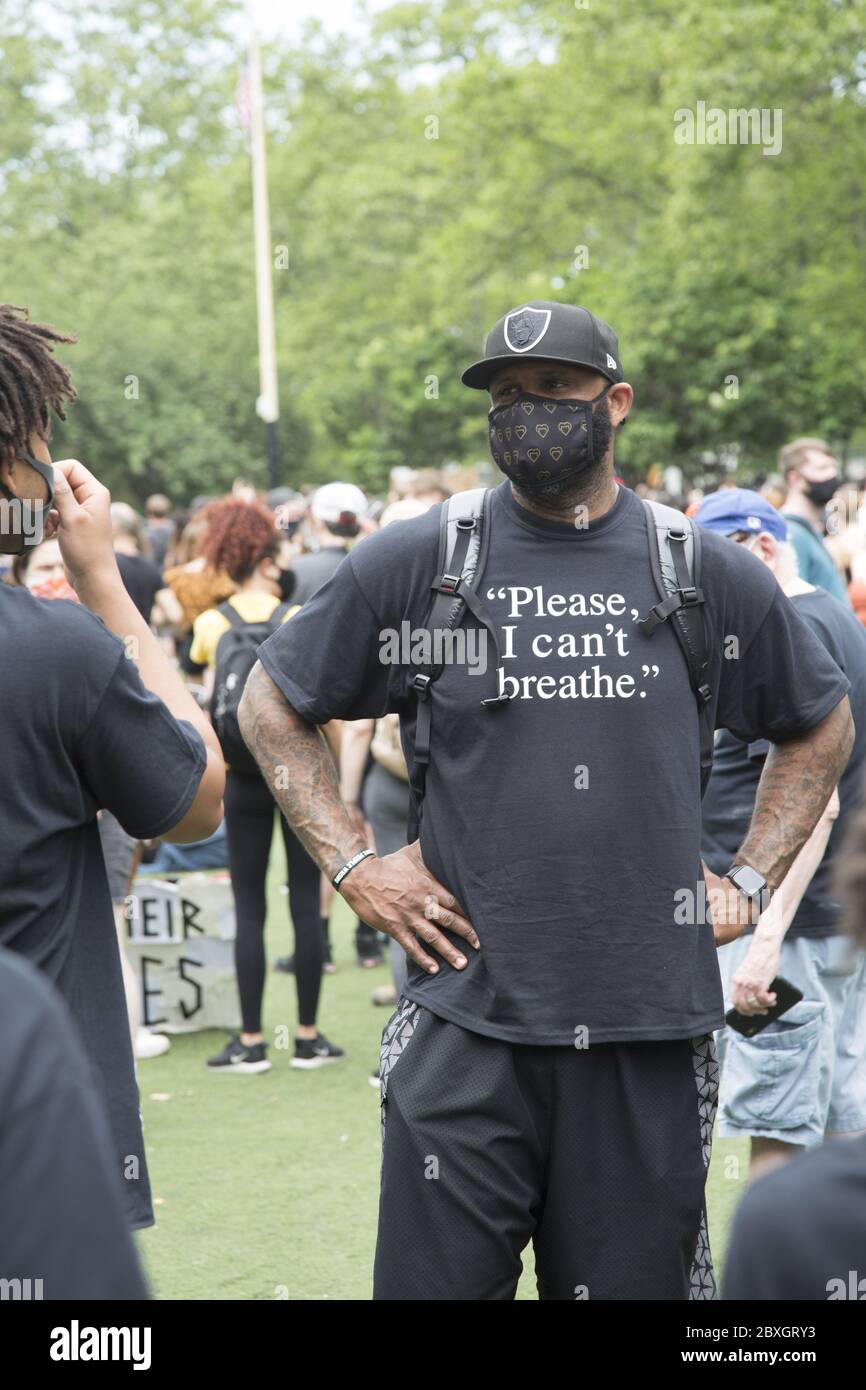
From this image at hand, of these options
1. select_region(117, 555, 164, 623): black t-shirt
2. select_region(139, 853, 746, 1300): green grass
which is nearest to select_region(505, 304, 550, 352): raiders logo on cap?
select_region(139, 853, 746, 1300): green grass

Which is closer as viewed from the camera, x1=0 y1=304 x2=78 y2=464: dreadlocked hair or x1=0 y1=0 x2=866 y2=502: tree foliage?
x1=0 y1=304 x2=78 y2=464: dreadlocked hair

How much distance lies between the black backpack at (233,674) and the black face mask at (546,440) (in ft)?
10.8

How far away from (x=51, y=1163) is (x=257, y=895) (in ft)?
18.1

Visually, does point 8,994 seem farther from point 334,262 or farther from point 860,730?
point 334,262

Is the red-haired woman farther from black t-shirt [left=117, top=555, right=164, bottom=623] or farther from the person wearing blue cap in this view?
black t-shirt [left=117, top=555, right=164, bottom=623]

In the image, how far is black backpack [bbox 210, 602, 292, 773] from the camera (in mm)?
6289

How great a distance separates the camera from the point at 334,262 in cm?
4019

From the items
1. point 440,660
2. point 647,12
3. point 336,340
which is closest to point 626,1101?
point 440,660

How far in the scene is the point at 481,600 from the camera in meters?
2.97

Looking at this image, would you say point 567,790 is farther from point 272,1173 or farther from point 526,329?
point 272,1173

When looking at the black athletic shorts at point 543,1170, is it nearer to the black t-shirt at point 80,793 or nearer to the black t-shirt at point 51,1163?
the black t-shirt at point 80,793

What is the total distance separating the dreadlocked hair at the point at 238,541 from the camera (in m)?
6.59

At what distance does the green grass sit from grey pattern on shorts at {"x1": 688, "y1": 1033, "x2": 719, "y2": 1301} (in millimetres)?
1070

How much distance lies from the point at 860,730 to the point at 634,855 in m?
1.60
